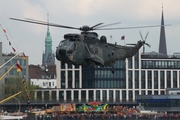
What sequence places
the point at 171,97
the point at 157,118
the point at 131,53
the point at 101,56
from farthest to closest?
the point at 171,97 → the point at 157,118 → the point at 131,53 → the point at 101,56

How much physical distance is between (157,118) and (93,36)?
5011 centimetres

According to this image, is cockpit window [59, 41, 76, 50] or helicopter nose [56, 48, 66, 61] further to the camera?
cockpit window [59, 41, 76, 50]

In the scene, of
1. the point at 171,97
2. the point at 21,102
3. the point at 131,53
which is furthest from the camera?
the point at 21,102

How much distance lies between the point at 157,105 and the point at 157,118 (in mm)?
35520

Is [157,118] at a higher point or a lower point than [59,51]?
lower

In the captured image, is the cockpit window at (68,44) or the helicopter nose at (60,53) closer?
the helicopter nose at (60,53)

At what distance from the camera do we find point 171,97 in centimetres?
17562

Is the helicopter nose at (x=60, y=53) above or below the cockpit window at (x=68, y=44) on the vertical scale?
below

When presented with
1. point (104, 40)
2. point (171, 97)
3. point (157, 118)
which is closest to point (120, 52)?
point (104, 40)

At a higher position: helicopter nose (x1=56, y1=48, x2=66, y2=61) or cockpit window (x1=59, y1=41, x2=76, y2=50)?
cockpit window (x1=59, y1=41, x2=76, y2=50)

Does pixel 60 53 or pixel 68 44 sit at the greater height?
pixel 68 44

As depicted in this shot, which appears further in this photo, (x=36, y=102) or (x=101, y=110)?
(x=36, y=102)

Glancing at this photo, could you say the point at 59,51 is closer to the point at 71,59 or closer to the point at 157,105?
the point at 71,59

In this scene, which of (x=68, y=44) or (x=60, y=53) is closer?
(x=60, y=53)
